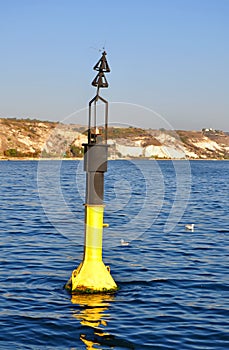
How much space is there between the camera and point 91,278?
60.7 ft

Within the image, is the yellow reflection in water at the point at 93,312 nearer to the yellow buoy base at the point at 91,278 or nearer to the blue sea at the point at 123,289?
the blue sea at the point at 123,289

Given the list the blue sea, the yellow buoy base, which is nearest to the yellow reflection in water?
the blue sea

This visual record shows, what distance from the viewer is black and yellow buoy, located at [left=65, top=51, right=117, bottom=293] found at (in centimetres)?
1797

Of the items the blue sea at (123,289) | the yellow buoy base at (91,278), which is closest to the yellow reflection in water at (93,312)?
the blue sea at (123,289)

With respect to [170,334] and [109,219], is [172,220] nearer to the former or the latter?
[109,219]

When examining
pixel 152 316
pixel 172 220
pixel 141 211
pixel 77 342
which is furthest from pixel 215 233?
pixel 77 342

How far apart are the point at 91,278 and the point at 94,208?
2.21 meters

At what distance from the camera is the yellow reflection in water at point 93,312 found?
15625 mm

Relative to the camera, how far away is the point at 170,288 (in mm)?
20828

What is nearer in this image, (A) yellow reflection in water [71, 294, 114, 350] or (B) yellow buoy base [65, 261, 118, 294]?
(A) yellow reflection in water [71, 294, 114, 350]

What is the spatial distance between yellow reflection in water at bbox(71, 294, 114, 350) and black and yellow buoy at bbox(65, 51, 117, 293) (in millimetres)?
278

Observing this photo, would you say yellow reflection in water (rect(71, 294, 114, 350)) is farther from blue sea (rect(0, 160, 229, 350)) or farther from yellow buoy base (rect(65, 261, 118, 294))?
yellow buoy base (rect(65, 261, 118, 294))

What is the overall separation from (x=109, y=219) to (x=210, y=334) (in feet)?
88.1

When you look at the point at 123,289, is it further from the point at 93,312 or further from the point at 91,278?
the point at 93,312
